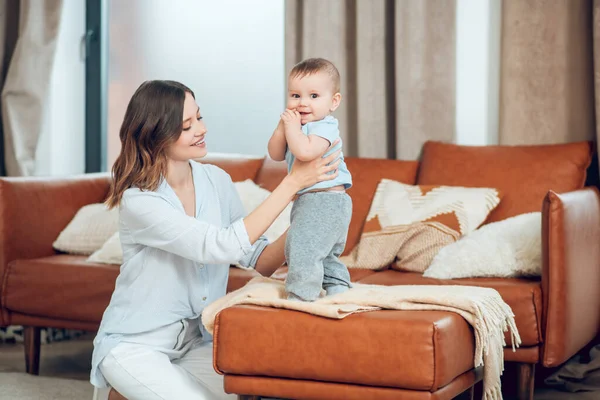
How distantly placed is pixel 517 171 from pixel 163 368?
5.60ft

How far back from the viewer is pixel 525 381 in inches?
103

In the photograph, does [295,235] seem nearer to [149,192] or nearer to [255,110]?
[149,192]

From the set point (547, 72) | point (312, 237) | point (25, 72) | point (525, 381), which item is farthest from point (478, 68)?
point (25, 72)

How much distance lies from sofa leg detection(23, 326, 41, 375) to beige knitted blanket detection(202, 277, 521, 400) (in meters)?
1.53

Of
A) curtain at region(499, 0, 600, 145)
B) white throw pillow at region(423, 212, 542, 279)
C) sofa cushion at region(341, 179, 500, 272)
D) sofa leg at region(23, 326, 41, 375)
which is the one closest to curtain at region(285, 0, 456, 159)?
curtain at region(499, 0, 600, 145)

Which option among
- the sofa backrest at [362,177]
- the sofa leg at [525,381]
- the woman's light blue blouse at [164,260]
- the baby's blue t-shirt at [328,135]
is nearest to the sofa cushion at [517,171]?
the sofa backrest at [362,177]

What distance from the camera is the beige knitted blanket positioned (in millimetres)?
1948

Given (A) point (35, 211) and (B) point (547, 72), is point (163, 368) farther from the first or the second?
(B) point (547, 72)

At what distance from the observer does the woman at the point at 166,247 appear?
6.70 ft

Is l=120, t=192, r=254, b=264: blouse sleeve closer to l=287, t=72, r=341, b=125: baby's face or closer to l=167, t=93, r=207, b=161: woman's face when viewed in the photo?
l=167, t=93, r=207, b=161: woman's face

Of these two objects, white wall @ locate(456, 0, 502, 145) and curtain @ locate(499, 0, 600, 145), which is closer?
curtain @ locate(499, 0, 600, 145)

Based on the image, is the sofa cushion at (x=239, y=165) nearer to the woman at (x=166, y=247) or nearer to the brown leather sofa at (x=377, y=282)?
the brown leather sofa at (x=377, y=282)

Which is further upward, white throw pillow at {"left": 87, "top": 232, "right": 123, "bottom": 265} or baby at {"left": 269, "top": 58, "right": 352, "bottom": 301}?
baby at {"left": 269, "top": 58, "right": 352, "bottom": 301}

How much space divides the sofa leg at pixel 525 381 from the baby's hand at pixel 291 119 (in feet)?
3.64
